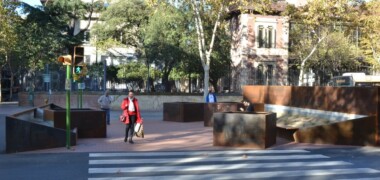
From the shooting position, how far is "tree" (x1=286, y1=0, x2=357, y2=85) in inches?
1251

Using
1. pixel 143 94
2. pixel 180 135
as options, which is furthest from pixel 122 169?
pixel 143 94

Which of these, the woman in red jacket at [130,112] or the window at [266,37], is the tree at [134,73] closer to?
the window at [266,37]

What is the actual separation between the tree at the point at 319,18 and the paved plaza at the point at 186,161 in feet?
63.1

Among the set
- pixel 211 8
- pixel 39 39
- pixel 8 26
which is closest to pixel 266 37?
pixel 211 8

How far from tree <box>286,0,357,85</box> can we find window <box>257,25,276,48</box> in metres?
2.46

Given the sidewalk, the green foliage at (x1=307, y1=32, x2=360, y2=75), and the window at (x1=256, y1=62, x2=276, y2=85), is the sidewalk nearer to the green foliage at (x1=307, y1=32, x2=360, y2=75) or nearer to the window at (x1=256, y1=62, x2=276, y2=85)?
the window at (x1=256, y1=62, x2=276, y2=85)

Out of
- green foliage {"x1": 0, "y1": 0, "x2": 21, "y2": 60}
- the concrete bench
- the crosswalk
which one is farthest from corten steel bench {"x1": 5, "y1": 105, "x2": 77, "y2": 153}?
green foliage {"x1": 0, "y1": 0, "x2": 21, "y2": 60}

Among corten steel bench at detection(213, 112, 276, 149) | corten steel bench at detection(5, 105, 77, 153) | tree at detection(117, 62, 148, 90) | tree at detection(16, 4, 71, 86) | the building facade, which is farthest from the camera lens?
the building facade

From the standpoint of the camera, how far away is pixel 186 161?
11.1 m

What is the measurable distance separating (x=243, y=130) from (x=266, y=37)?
103 ft

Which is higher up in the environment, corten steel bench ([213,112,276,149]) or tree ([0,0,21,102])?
tree ([0,0,21,102])

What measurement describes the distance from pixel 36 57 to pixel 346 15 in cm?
2563

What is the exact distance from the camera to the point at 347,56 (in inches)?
1672

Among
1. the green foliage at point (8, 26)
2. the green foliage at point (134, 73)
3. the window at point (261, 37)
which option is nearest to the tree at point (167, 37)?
the green foliage at point (134, 73)
